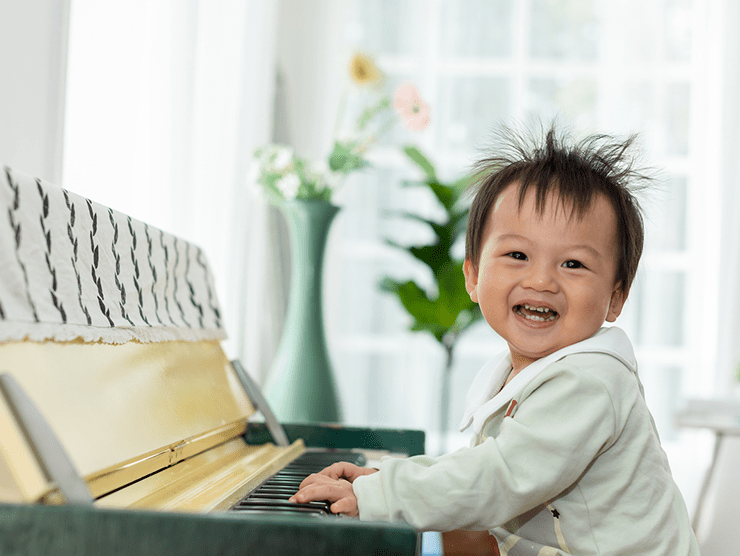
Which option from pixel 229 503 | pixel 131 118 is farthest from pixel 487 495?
pixel 131 118

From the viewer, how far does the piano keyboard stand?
31.7 inches

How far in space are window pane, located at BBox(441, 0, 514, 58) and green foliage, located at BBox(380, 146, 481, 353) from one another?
1.23 meters

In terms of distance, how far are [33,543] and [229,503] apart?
0.31 metres

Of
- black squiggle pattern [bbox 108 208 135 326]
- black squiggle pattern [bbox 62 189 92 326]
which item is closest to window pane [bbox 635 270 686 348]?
black squiggle pattern [bbox 108 208 135 326]

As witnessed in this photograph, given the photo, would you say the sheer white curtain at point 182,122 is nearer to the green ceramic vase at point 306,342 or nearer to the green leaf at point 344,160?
the green ceramic vase at point 306,342

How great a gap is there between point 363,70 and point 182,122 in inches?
33.0

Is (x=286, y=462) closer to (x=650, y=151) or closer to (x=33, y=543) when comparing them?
(x=33, y=543)

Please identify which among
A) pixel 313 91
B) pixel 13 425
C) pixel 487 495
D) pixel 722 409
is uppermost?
pixel 313 91

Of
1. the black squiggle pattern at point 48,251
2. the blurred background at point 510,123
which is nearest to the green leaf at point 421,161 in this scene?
the blurred background at point 510,123

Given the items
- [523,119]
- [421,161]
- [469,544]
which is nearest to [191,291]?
[469,544]

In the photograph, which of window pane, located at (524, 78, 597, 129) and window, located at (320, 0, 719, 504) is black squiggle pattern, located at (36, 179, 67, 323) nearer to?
window, located at (320, 0, 719, 504)

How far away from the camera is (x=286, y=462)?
3.85ft

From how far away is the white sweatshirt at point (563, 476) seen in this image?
2.59 ft

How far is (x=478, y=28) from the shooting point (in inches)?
158
